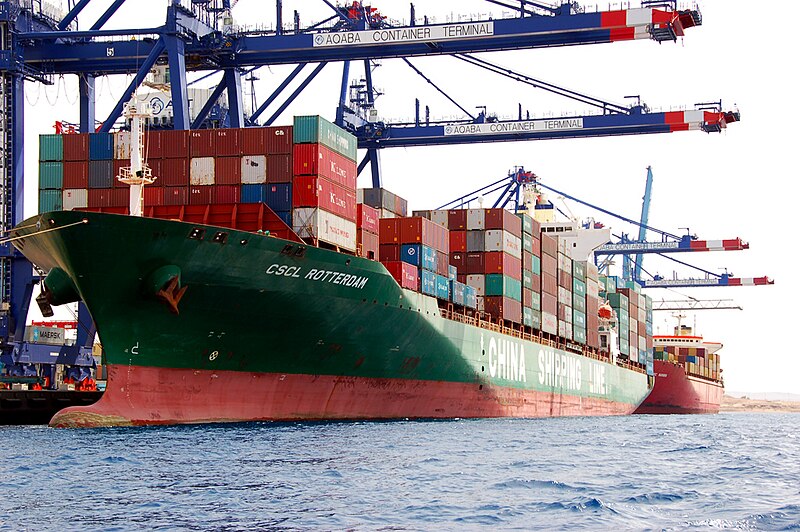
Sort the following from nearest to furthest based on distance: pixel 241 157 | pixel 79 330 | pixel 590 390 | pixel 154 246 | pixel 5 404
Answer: pixel 154 246 → pixel 241 157 → pixel 5 404 → pixel 79 330 → pixel 590 390

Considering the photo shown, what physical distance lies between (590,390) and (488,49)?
23254 mm

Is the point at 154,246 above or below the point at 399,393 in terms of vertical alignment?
above

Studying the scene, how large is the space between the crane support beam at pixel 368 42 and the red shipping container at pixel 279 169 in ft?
29.1

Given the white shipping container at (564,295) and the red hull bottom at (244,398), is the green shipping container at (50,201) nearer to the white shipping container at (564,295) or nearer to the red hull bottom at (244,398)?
the red hull bottom at (244,398)

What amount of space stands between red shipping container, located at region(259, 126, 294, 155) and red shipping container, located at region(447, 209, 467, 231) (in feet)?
44.4

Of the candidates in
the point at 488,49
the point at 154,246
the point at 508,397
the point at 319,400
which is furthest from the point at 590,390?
the point at 154,246

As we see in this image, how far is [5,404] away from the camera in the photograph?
3334cm

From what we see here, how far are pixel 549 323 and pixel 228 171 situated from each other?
21562 mm

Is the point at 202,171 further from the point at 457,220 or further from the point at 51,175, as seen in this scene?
the point at 457,220

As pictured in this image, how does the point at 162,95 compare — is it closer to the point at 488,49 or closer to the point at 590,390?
the point at 488,49

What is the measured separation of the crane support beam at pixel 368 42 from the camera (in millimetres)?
36312

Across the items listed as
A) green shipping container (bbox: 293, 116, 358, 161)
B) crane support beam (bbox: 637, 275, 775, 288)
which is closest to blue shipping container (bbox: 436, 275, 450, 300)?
green shipping container (bbox: 293, 116, 358, 161)

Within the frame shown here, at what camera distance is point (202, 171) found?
30391 millimetres

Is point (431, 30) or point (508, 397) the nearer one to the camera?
point (431, 30)
